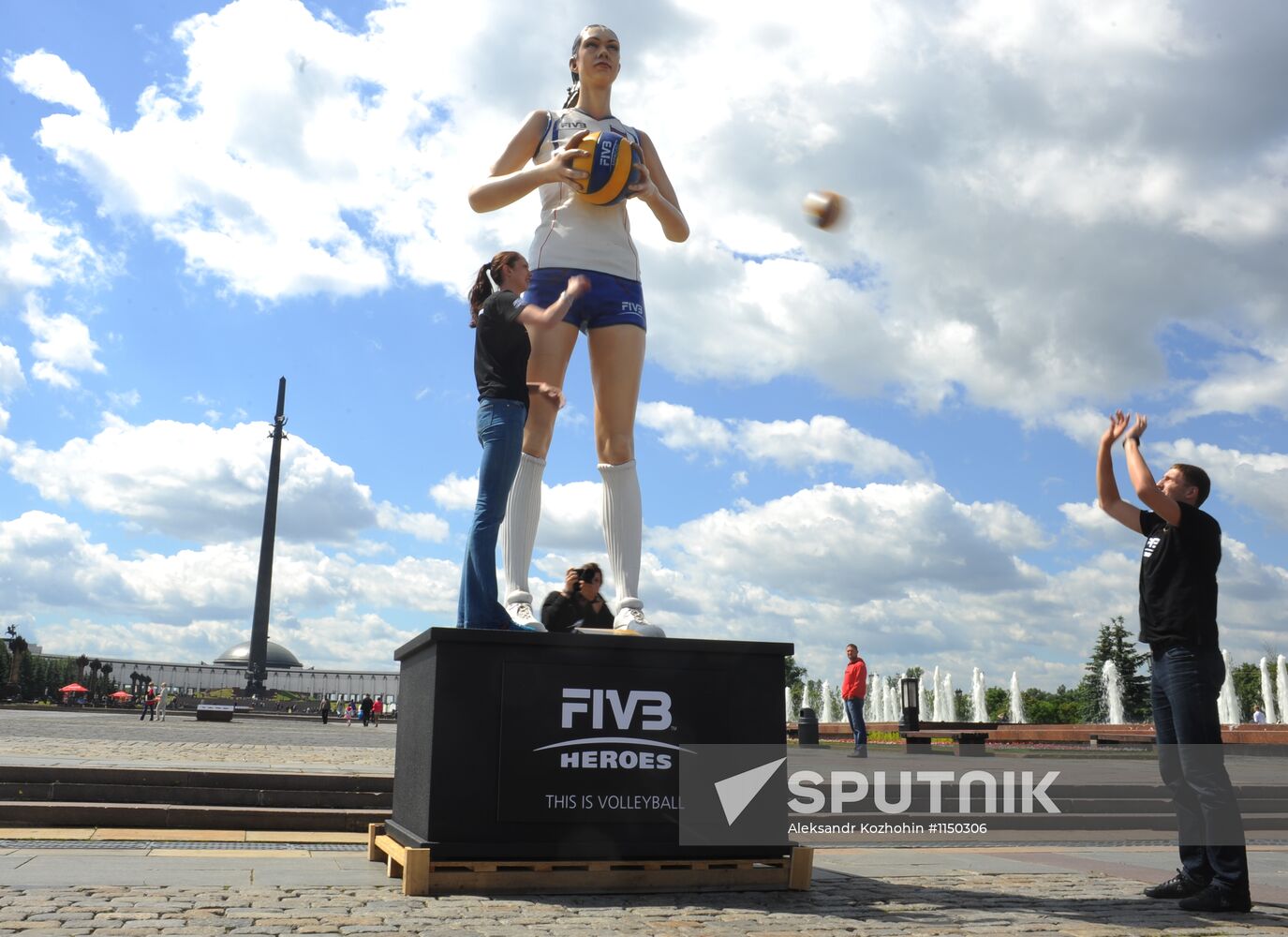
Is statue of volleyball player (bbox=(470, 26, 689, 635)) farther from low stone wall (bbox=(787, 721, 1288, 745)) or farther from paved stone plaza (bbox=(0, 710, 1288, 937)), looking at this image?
low stone wall (bbox=(787, 721, 1288, 745))

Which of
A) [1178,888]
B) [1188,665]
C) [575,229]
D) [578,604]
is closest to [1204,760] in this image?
[1188,665]

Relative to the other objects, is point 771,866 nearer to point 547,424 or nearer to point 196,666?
point 547,424

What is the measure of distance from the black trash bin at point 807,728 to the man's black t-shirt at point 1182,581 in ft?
63.1

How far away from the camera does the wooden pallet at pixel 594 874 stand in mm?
5266

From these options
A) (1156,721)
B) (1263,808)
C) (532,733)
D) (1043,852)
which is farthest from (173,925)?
(1263,808)

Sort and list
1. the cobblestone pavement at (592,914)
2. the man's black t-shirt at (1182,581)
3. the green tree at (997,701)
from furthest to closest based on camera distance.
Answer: the green tree at (997,701), the man's black t-shirt at (1182,581), the cobblestone pavement at (592,914)

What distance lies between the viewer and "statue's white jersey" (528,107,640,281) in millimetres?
6695

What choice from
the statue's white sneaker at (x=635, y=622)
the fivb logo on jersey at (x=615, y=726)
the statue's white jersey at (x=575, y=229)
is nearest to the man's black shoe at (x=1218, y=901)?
the fivb logo on jersey at (x=615, y=726)

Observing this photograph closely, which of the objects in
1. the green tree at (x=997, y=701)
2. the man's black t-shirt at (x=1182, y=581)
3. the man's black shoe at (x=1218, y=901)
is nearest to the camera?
the man's black shoe at (x=1218, y=901)

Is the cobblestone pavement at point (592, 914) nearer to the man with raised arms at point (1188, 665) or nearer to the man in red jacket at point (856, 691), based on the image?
the man with raised arms at point (1188, 665)

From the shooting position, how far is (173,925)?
14.0ft

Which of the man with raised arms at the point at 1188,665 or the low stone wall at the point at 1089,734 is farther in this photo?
the low stone wall at the point at 1089,734

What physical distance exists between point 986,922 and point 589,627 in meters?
2.88

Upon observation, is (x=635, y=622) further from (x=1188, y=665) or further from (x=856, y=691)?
(x=856, y=691)
